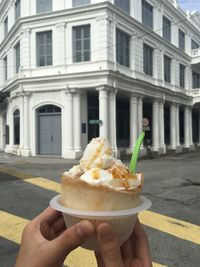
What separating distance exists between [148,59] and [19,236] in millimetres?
24631

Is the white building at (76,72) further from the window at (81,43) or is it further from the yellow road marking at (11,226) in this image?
the yellow road marking at (11,226)

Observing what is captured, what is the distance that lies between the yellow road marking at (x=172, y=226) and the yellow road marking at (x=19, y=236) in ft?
5.17

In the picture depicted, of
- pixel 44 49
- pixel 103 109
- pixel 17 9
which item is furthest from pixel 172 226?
pixel 17 9

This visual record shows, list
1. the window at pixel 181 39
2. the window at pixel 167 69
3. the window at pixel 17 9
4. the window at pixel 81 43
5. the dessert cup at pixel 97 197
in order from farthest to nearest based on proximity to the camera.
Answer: the window at pixel 181 39, the window at pixel 167 69, the window at pixel 17 9, the window at pixel 81 43, the dessert cup at pixel 97 197

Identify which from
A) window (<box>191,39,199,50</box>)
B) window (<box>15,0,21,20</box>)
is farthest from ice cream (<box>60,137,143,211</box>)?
window (<box>191,39,199,50</box>)

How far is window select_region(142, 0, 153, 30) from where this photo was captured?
1105 inches

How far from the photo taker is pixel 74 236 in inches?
64.6

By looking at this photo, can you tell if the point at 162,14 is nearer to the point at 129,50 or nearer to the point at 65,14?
the point at 129,50

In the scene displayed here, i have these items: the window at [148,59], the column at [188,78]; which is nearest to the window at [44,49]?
the window at [148,59]

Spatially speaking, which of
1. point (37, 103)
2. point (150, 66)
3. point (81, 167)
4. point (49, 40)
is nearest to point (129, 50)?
point (150, 66)

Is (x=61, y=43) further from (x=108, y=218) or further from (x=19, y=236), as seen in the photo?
(x=108, y=218)

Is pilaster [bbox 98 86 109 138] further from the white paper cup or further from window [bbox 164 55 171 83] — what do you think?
the white paper cup

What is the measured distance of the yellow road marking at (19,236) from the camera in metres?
5.07

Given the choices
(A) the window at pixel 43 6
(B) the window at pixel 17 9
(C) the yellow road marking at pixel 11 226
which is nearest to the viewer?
(C) the yellow road marking at pixel 11 226
